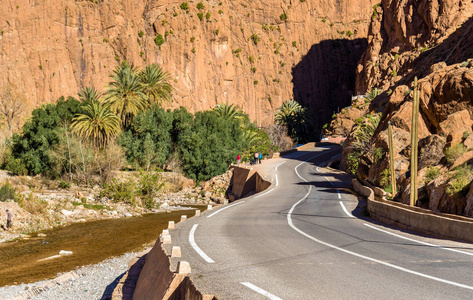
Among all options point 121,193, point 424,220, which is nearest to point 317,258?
point 424,220

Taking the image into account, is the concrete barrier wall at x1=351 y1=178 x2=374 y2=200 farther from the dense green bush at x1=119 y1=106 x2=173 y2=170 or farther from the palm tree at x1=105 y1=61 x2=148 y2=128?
the palm tree at x1=105 y1=61 x2=148 y2=128

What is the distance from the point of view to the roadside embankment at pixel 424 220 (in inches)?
466

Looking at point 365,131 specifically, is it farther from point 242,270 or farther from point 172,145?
point 242,270

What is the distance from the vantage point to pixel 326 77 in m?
116

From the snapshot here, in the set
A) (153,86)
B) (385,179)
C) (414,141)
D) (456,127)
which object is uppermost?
(153,86)

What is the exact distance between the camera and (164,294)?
7191 mm

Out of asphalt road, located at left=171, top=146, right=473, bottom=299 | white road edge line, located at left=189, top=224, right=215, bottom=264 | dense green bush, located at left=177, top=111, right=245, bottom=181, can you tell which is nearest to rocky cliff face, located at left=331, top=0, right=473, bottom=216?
asphalt road, located at left=171, top=146, right=473, bottom=299

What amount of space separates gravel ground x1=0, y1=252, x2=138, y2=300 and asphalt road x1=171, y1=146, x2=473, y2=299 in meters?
4.12

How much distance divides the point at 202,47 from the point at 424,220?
8629cm

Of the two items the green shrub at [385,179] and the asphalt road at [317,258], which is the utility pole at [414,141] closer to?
the asphalt road at [317,258]

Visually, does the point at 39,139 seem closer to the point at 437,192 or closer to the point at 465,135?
the point at 465,135

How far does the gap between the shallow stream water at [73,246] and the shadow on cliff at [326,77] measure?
283 ft

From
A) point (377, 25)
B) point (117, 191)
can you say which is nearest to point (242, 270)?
point (117, 191)

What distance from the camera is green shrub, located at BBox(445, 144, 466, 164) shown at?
58.2 ft
